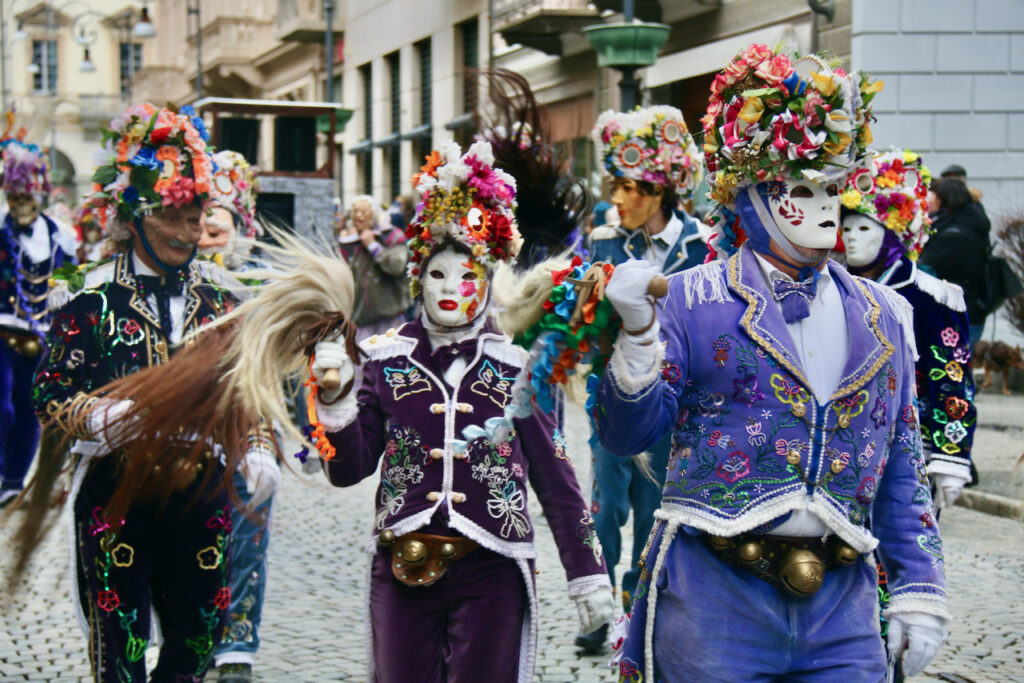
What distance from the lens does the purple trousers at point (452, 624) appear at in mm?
4043

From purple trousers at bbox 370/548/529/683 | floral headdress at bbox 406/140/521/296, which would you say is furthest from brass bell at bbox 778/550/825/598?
floral headdress at bbox 406/140/521/296

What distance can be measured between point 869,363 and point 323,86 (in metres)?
36.0

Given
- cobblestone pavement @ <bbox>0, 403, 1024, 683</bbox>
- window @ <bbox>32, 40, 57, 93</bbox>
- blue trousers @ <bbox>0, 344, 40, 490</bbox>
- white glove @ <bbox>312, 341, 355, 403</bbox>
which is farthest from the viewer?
window @ <bbox>32, 40, 57, 93</bbox>

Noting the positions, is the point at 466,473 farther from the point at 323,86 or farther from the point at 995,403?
the point at 323,86

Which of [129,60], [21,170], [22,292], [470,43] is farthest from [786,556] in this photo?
[129,60]

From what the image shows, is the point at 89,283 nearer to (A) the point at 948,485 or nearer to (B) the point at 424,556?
(B) the point at 424,556

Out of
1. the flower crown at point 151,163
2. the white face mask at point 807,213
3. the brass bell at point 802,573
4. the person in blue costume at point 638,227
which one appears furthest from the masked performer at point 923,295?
the flower crown at point 151,163

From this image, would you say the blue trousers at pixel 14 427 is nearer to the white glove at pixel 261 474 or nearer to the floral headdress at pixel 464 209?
the white glove at pixel 261 474

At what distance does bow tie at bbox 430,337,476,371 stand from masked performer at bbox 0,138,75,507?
247 inches

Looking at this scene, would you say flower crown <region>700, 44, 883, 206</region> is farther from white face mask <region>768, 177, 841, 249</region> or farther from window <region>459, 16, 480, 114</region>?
window <region>459, 16, 480, 114</region>

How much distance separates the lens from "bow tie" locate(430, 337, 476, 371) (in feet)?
14.1

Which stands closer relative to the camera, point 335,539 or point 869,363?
point 869,363

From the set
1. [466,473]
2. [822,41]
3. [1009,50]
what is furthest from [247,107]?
[466,473]

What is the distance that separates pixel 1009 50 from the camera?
15.1 meters
